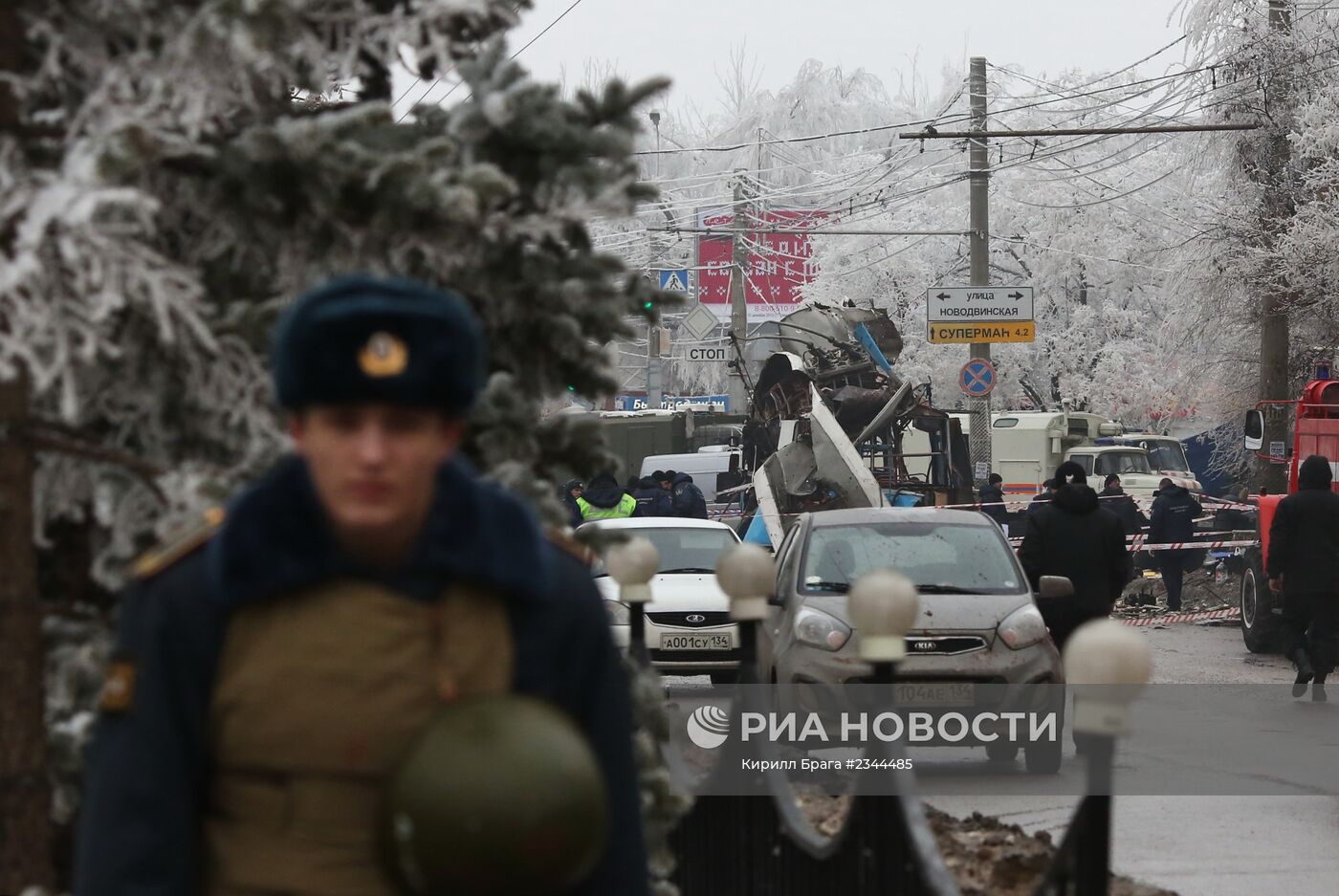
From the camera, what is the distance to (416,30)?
338cm

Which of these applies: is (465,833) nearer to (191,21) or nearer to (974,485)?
(191,21)

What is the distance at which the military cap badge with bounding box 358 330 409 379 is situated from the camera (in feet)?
7.21

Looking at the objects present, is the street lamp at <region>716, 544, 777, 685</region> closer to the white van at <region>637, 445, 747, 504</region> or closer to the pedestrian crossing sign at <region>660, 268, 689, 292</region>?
the white van at <region>637, 445, 747, 504</region>

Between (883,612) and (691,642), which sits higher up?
(883,612)

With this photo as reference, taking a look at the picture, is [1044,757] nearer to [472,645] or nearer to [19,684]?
[19,684]

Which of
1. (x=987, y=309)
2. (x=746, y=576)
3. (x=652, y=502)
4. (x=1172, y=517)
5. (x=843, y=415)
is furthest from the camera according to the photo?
(x=843, y=415)

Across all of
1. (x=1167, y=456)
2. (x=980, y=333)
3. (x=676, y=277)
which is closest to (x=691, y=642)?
(x=980, y=333)

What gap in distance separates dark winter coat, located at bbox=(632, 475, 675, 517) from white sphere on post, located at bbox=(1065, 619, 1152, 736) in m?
19.2

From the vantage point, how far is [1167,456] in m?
38.8

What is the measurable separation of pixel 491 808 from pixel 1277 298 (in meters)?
25.5

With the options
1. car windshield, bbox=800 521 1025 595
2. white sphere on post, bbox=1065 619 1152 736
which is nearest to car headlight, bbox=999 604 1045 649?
car windshield, bbox=800 521 1025 595

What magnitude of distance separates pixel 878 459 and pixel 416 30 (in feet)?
84.4

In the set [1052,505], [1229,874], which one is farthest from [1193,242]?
[1229,874]

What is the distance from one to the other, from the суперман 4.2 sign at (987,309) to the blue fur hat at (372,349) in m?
22.9
